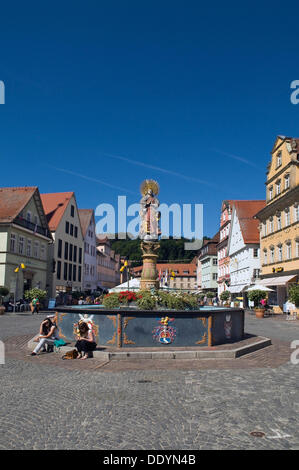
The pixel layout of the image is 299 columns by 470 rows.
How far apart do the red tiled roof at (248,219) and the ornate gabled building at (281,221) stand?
5401mm

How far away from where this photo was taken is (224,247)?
210ft

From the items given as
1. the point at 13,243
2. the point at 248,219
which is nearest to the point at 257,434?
the point at 13,243

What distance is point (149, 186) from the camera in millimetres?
19984

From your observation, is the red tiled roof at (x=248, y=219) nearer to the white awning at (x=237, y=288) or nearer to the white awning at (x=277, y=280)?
the white awning at (x=237, y=288)

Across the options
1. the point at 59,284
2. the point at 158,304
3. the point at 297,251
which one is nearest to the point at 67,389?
the point at 158,304

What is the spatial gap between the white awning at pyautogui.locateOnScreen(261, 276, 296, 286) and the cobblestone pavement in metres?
25.7

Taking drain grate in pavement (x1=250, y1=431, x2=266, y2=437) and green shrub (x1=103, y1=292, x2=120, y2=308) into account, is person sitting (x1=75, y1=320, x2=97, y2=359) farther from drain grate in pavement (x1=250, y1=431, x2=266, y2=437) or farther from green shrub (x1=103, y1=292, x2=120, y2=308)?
drain grate in pavement (x1=250, y1=431, x2=266, y2=437)

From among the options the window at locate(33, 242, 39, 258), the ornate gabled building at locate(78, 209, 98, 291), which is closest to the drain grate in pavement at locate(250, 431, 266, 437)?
the window at locate(33, 242, 39, 258)

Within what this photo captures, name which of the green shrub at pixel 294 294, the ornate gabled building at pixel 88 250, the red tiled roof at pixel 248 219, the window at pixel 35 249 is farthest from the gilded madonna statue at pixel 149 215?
the ornate gabled building at pixel 88 250

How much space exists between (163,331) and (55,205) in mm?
45862

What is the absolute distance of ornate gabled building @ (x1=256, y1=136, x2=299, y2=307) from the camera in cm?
3484

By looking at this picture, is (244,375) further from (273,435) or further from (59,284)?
(59,284)

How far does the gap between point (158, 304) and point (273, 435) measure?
29.1 feet

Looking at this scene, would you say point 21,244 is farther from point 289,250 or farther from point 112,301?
point 112,301
